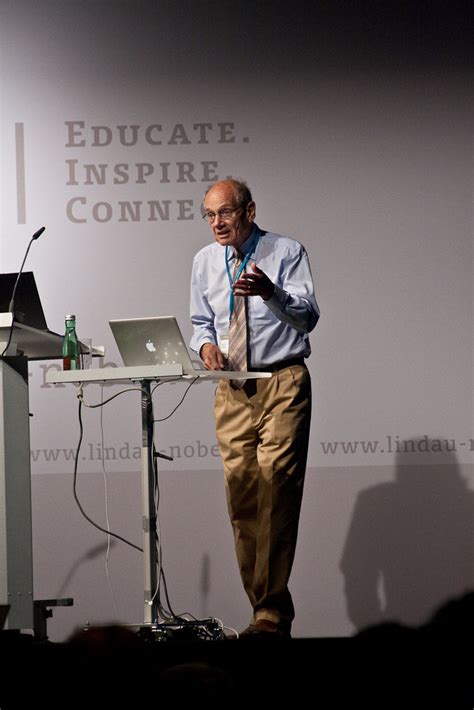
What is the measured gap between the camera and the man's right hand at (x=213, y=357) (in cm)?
375

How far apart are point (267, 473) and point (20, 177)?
2200 millimetres

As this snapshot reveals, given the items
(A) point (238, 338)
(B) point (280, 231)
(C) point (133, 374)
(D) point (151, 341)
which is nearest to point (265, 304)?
(A) point (238, 338)

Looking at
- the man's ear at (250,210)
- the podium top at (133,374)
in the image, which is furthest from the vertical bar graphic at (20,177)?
the podium top at (133,374)

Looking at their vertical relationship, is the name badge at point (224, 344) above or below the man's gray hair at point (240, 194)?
below

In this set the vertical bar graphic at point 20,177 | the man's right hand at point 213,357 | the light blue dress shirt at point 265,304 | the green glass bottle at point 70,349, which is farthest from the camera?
the vertical bar graphic at point 20,177

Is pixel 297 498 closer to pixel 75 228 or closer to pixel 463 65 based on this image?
pixel 75 228

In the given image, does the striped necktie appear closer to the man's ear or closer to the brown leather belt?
the brown leather belt

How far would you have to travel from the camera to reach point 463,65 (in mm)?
4988

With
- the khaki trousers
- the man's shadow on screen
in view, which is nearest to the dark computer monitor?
the khaki trousers

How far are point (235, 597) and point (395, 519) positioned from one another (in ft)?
2.81

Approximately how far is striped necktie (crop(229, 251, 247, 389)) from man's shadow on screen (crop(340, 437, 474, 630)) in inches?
52.9

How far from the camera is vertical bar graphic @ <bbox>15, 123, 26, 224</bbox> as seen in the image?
5059 millimetres

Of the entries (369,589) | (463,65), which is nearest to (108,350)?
(369,589)

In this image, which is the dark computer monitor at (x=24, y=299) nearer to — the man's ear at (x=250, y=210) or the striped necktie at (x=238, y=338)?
the striped necktie at (x=238, y=338)
